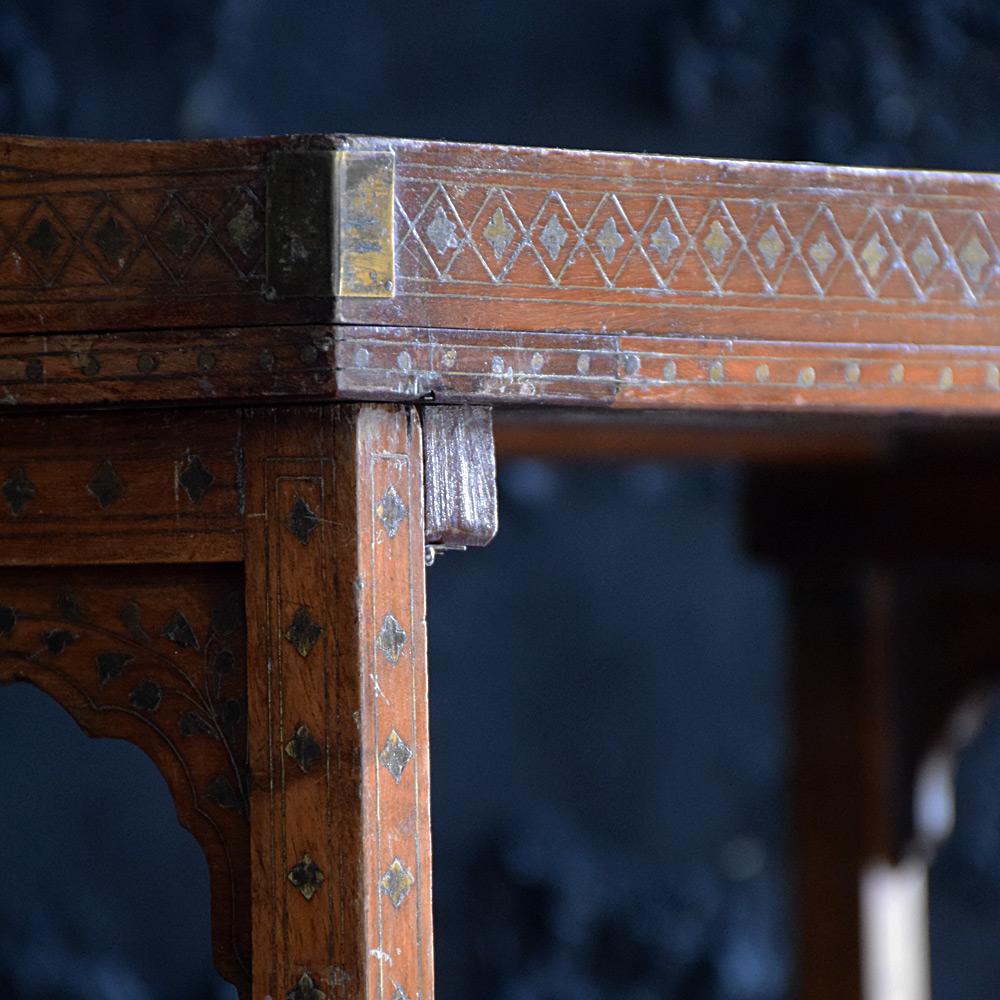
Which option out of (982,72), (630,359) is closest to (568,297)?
(630,359)

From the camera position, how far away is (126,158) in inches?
38.8

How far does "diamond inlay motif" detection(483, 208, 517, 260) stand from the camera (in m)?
1.01

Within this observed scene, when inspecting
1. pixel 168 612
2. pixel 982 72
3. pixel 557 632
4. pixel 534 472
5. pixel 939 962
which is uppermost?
pixel 982 72

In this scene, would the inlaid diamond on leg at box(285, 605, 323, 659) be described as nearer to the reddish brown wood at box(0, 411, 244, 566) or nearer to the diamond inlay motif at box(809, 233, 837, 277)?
the reddish brown wood at box(0, 411, 244, 566)

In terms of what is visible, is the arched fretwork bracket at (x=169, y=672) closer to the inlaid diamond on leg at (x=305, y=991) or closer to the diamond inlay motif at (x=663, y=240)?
the inlaid diamond on leg at (x=305, y=991)

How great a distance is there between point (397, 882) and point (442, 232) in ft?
1.24

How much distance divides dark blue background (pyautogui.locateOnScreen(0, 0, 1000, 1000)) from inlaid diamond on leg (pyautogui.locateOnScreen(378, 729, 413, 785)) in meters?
2.33

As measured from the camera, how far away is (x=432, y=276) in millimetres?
990

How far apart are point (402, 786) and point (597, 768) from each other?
8.44ft

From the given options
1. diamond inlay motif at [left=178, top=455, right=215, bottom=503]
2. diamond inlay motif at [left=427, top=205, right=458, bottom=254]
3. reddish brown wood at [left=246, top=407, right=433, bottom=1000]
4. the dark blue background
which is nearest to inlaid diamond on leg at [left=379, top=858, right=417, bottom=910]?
reddish brown wood at [left=246, top=407, right=433, bottom=1000]

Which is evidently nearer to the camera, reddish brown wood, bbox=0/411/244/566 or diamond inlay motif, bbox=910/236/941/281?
reddish brown wood, bbox=0/411/244/566

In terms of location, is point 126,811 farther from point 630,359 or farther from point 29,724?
point 630,359

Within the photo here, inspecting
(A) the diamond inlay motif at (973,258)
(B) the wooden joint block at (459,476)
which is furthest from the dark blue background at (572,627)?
(B) the wooden joint block at (459,476)

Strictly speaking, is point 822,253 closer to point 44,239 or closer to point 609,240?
point 609,240
